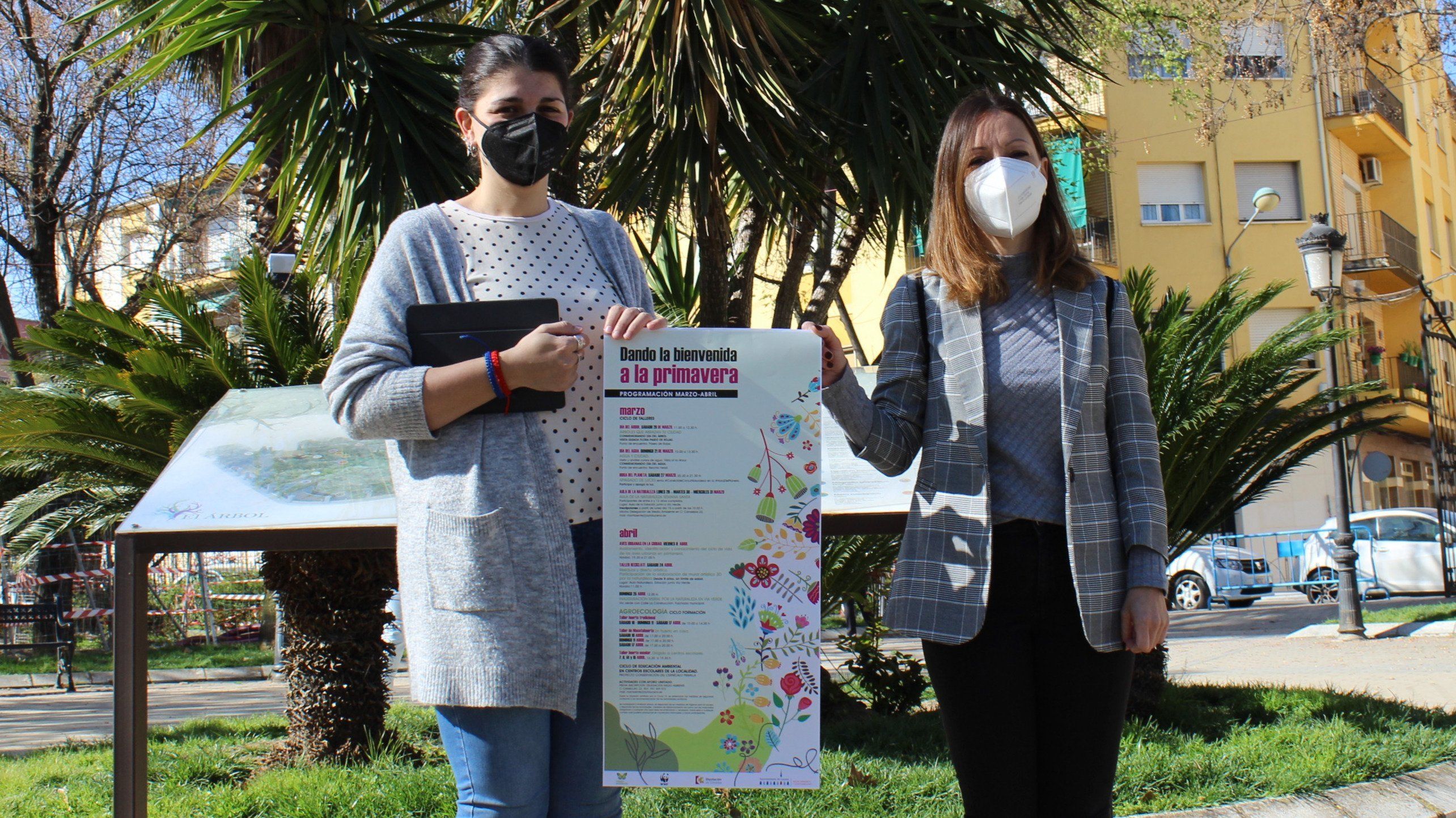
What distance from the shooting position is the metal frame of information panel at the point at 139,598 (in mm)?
3133

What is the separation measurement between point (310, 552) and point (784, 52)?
3208 mm

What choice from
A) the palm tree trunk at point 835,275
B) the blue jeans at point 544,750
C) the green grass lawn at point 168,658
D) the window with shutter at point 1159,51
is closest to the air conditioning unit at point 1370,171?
the window with shutter at point 1159,51

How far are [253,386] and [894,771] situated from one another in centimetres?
324

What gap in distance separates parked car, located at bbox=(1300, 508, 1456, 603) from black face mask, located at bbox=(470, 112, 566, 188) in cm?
1762

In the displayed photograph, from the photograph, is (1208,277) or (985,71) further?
(1208,277)

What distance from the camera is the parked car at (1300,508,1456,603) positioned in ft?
56.1

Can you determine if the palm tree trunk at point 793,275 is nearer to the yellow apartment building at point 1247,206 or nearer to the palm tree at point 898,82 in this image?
the palm tree at point 898,82

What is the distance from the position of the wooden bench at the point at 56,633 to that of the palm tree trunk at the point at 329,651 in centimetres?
688

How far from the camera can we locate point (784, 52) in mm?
5734

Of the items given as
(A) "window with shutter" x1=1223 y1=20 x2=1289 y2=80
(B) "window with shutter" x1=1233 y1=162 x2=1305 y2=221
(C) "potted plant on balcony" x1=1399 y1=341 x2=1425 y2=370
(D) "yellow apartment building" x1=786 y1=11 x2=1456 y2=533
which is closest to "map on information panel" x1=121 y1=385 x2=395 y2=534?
(A) "window with shutter" x1=1223 y1=20 x2=1289 y2=80

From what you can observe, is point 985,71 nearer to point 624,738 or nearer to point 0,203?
point 624,738

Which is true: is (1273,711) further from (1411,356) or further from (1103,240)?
(1411,356)

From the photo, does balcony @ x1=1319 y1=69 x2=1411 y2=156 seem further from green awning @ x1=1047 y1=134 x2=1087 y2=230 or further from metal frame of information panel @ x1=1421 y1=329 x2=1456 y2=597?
metal frame of information panel @ x1=1421 y1=329 x2=1456 y2=597

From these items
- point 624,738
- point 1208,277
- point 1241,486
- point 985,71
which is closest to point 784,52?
point 985,71
